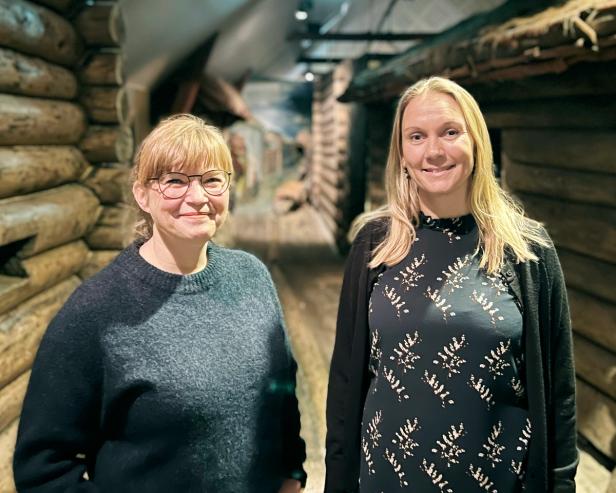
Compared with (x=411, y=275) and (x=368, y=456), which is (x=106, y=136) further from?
(x=368, y=456)

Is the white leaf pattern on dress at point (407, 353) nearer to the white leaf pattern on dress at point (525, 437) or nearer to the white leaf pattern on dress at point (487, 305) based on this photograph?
the white leaf pattern on dress at point (487, 305)

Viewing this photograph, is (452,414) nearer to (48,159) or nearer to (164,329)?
(164,329)

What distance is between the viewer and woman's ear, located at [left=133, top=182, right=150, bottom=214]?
148 cm

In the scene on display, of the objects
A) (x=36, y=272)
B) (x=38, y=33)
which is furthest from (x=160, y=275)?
(x=38, y=33)

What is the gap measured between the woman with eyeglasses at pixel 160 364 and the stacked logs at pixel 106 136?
2.60 meters

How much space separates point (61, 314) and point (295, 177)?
675 inches

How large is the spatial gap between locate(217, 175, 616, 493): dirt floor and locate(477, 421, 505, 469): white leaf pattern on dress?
5.21 ft

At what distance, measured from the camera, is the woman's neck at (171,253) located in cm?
149

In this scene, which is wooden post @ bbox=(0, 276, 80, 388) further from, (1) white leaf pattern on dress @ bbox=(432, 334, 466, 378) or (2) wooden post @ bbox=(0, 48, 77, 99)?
(1) white leaf pattern on dress @ bbox=(432, 334, 466, 378)

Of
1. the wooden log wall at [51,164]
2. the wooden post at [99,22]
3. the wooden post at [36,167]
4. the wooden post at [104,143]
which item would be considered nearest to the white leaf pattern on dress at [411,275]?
the wooden log wall at [51,164]

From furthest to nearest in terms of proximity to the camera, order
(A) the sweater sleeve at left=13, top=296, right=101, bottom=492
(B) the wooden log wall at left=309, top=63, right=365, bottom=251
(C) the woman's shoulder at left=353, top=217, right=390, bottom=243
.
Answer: (B) the wooden log wall at left=309, top=63, right=365, bottom=251, (C) the woman's shoulder at left=353, top=217, right=390, bottom=243, (A) the sweater sleeve at left=13, top=296, right=101, bottom=492

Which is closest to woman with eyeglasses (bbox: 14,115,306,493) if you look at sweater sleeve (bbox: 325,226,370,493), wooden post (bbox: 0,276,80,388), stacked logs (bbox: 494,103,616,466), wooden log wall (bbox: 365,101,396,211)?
sweater sleeve (bbox: 325,226,370,493)

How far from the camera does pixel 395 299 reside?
1692 mm

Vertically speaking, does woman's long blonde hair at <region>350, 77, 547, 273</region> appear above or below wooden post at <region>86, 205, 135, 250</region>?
above
